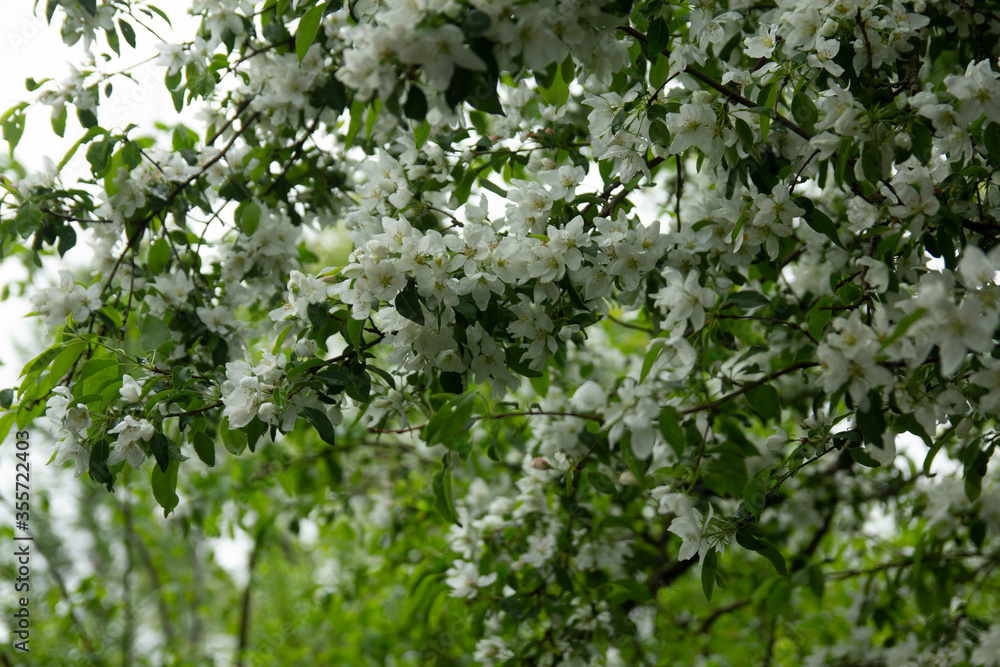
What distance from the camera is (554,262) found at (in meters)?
1.43

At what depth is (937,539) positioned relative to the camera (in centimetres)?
254

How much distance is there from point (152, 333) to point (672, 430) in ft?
4.50

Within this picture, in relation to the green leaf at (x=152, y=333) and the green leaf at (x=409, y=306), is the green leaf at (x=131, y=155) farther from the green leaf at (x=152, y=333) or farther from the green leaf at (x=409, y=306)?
the green leaf at (x=409, y=306)

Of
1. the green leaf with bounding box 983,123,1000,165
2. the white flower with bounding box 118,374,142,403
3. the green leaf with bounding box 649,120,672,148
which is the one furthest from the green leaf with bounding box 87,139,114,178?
the green leaf with bounding box 983,123,1000,165

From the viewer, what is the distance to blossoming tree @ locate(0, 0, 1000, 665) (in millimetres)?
1209

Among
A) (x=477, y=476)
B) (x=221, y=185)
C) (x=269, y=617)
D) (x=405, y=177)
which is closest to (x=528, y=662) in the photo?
(x=477, y=476)

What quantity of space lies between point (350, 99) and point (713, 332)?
3.48ft

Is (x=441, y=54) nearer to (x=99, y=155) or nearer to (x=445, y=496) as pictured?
(x=445, y=496)

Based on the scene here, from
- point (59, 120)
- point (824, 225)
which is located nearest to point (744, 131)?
point (824, 225)

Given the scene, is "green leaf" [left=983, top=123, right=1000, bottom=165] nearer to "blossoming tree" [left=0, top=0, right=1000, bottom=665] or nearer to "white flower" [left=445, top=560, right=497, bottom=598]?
"blossoming tree" [left=0, top=0, right=1000, bottom=665]

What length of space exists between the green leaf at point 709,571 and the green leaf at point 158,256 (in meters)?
1.60

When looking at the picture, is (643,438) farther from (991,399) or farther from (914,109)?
(914,109)

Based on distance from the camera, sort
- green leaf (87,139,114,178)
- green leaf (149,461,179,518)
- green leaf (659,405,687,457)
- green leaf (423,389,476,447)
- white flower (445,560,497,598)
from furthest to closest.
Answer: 1. white flower (445,560,497,598)
2. green leaf (87,139,114,178)
3. green leaf (149,461,179,518)
4. green leaf (423,389,476,447)
5. green leaf (659,405,687,457)

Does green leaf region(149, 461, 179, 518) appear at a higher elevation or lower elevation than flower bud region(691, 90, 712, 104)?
lower
